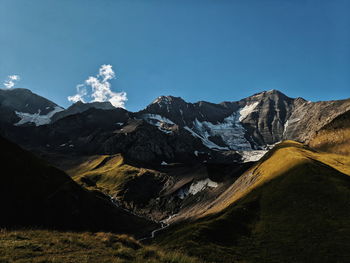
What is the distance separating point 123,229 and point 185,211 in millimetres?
52155

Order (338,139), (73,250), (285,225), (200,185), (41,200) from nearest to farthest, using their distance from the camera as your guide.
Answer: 1. (73,250)
2. (285,225)
3. (41,200)
4. (338,139)
5. (200,185)

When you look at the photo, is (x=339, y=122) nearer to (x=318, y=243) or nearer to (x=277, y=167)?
(x=277, y=167)

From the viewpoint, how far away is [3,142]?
87.2 meters

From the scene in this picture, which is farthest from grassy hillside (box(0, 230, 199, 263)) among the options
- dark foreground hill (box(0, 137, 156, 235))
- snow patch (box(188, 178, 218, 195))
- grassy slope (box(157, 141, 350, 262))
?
snow patch (box(188, 178, 218, 195))

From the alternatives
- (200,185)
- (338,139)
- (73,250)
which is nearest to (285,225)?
(73,250)

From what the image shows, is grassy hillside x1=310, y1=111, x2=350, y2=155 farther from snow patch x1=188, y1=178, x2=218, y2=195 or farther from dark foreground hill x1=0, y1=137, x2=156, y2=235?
dark foreground hill x1=0, y1=137, x2=156, y2=235

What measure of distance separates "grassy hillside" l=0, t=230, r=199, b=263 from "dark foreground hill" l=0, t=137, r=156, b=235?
138ft

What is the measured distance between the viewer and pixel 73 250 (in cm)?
1650

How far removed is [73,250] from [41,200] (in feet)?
247

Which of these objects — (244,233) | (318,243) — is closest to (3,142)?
(244,233)

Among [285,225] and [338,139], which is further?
[338,139]

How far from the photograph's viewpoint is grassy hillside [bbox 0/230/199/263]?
14.3 metres

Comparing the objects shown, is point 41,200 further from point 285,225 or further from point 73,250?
point 73,250

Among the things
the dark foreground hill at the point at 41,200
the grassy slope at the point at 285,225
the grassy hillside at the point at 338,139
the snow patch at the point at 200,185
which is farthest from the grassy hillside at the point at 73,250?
the grassy hillside at the point at 338,139
